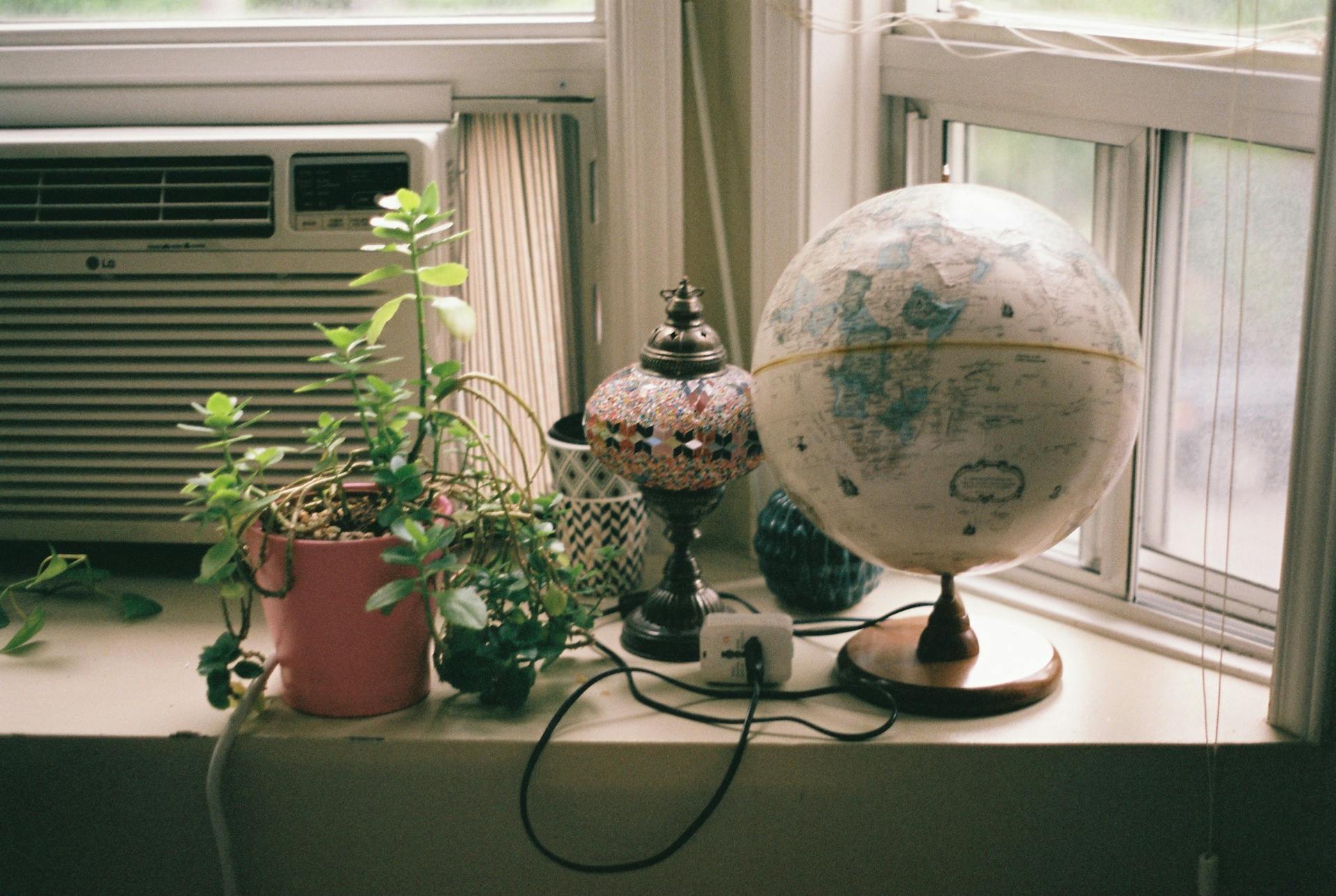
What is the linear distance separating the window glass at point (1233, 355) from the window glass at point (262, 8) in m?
0.81

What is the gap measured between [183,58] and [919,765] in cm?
126

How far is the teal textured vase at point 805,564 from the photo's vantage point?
140 centimetres

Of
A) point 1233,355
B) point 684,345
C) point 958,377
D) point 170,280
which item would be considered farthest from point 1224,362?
point 170,280

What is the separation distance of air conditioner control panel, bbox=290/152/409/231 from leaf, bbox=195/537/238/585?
459 millimetres

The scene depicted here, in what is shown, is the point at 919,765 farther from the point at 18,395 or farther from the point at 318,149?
the point at 18,395

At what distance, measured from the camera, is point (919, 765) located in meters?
1.16

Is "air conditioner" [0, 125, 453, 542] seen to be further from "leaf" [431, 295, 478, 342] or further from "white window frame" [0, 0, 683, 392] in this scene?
"leaf" [431, 295, 478, 342]

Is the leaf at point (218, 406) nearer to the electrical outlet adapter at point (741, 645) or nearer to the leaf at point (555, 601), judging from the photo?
the leaf at point (555, 601)

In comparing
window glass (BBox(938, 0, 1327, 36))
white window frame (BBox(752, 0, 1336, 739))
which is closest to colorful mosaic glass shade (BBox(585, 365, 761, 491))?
white window frame (BBox(752, 0, 1336, 739))

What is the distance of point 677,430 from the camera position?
123 centimetres

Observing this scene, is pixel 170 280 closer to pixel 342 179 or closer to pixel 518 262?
pixel 342 179

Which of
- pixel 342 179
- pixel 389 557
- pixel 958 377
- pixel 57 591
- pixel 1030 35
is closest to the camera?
pixel 958 377

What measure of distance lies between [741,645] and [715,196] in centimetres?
62

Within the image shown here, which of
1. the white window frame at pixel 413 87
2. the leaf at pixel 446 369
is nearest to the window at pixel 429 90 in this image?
the white window frame at pixel 413 87
